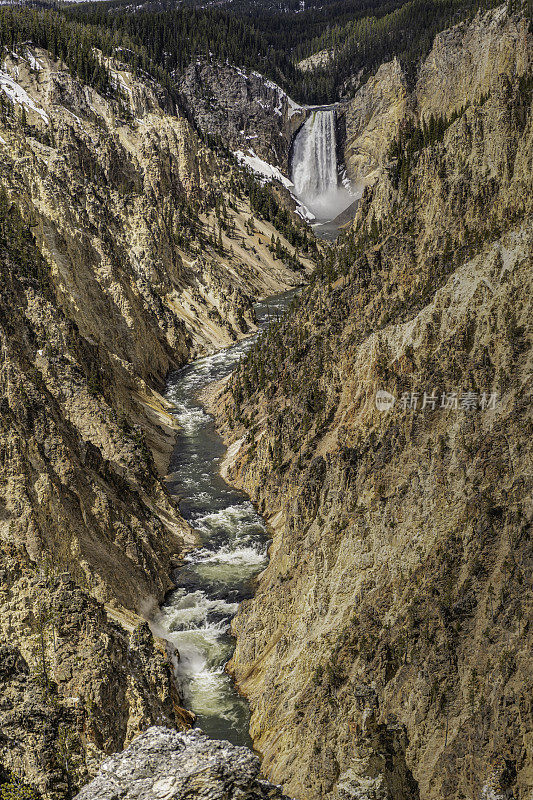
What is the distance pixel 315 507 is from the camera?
23.7m

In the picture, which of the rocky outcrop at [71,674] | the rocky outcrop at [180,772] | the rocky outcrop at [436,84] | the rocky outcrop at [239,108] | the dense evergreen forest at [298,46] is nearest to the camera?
the rocky outcrop at [180,772]

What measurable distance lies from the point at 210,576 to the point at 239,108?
113m

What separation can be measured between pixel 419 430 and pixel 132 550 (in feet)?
38.6

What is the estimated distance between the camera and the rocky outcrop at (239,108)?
124 meters

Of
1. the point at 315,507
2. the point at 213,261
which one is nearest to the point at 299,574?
the point at 315,507

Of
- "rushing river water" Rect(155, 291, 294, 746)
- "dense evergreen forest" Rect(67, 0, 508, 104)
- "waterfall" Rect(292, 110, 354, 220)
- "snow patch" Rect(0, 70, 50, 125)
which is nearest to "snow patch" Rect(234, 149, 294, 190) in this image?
"waterfall" Rect(292, 110, 354, 220)

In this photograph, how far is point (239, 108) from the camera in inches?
5012

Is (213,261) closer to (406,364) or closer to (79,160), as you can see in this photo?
(79,160)

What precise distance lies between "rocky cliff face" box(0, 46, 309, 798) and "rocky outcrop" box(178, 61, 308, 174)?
42080 mm

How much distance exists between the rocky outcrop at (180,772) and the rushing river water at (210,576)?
450 inches

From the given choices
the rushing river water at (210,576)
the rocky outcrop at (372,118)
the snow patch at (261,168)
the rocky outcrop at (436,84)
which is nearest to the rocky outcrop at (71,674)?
the rushing river water at (210,576)

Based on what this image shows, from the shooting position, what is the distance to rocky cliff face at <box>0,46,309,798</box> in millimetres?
16922

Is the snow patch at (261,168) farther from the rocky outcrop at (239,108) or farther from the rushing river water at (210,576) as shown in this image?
the rushing river water at (210,576)

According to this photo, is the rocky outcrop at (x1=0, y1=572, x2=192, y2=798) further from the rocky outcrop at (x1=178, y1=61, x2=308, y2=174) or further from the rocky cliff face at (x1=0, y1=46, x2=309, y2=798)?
the rocky outcrop at (x1=178, y1=61, x2=308, y2=174)
